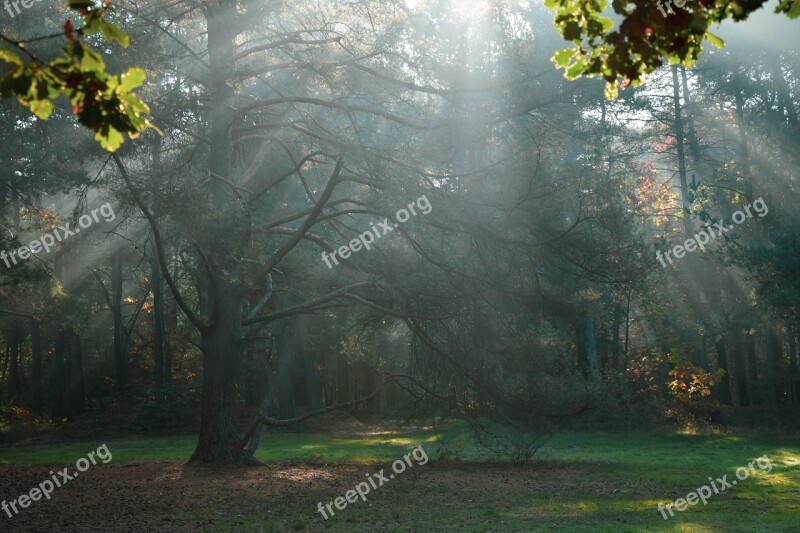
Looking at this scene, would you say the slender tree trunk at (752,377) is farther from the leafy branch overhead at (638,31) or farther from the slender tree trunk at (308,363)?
the leafy branch overhead at (638,31)

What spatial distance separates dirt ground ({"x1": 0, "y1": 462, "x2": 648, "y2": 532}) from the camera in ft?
30.5

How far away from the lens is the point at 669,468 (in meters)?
15.3

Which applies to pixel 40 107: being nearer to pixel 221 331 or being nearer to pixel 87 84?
pixel 87 84

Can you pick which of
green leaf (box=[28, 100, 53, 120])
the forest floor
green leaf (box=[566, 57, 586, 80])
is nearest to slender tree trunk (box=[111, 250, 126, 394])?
the forest floor

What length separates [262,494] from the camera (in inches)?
444

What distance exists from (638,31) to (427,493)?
9599mm

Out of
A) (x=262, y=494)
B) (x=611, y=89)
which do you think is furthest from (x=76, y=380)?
(x=611, y=89)

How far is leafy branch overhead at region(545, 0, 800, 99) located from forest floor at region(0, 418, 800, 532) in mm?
6276

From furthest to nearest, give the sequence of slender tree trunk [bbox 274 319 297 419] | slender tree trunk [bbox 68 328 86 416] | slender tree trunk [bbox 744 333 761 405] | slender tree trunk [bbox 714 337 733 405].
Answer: slender tree trunk [bbox 744 333 761 405] < slender tree trunk [bbox 68 328 86 416] < slender tree trunk [bbox 714 337 733 405] < slender tree trunk [bbox 274 319 297 419]

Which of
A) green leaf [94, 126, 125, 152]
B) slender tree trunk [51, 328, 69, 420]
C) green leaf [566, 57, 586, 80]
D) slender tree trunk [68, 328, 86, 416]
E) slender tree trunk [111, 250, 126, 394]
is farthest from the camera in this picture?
slender tree trunk [111, 250, 126, 394]

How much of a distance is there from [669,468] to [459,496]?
5.71 m

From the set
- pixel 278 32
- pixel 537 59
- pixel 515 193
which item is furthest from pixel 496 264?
pixel 278 32

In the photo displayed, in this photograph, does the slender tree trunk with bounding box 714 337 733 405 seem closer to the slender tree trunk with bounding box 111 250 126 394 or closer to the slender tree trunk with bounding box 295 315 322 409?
the slender tree trunk with bounding box 295 315 322 409

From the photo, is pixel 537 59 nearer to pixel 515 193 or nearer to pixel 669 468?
pixel 515 193
